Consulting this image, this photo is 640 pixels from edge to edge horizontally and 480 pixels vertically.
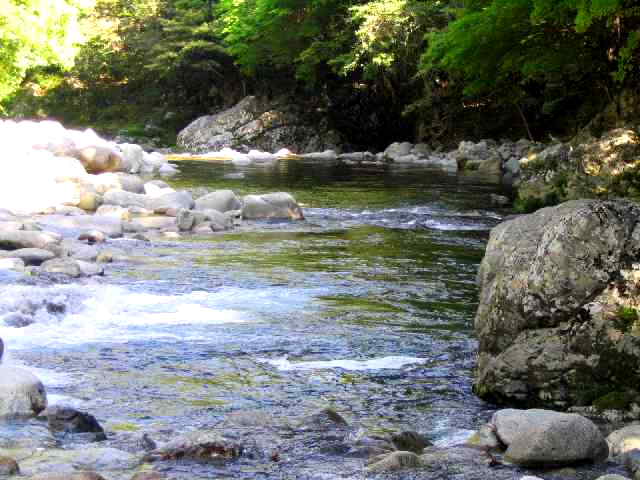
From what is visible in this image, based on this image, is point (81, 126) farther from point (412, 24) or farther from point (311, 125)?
point (412, 24)

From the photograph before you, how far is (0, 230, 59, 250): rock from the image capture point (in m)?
10.8

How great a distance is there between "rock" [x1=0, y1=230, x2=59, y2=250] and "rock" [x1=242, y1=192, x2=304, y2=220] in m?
4.84

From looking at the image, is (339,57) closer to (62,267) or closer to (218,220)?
(218,220)

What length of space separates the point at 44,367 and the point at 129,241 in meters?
6.21

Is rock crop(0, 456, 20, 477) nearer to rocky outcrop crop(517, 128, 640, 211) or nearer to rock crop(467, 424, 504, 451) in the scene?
rock crop(467, 424, 504, 451)

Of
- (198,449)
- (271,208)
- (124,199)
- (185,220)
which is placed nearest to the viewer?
(198,449)

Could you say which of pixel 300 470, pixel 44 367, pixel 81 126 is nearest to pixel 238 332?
pixel 44 367

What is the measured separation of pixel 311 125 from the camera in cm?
3975

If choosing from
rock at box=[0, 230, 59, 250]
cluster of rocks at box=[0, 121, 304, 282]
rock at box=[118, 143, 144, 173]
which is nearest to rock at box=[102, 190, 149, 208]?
cluster of rocks at box=[0, 121, 304, 282]

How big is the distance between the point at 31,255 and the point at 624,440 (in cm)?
718

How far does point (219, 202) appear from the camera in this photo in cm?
1584

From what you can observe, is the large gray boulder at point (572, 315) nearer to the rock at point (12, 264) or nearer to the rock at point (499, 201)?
the rock at point (12, 264)

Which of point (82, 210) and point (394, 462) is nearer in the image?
point (394, 462)

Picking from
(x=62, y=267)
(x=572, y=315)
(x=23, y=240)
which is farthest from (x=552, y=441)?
(x=23, y=240)
